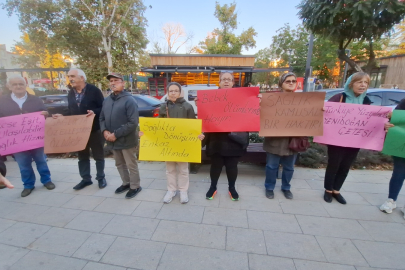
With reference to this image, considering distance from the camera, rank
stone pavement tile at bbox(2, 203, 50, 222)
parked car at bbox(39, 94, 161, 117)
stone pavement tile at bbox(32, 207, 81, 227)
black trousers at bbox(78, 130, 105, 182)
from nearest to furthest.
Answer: stone pavement tile at bbox(32, 207, 81, 227)
stone pavement tile at bbox(2, 203, 50, 222)
black trousers at bbox(78, 130, 105, 182)
parked car at bbox(39, 94, 161, 117)

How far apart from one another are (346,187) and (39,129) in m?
5.08

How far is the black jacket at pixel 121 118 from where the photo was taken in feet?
Answer: 8.78

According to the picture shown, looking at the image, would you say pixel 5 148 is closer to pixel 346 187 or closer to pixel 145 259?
pixel 145 259

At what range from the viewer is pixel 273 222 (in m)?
2.43

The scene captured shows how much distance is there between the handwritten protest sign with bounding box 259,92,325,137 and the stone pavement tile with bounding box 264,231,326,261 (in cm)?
123

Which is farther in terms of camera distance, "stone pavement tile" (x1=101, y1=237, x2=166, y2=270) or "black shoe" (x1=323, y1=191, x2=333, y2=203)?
"black shoe" (x1=323, y1=191, x2=333, y2=203)

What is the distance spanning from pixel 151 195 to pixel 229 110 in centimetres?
180

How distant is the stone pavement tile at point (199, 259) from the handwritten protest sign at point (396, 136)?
7.48 feet

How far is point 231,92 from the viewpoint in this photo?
254 cm

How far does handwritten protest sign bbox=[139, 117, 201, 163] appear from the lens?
2.60m

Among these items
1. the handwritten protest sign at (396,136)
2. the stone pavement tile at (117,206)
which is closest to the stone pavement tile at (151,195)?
the stone pavement tile at (117,206)

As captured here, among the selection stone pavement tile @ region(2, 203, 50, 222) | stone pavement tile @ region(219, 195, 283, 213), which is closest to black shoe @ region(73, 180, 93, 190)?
stone pavement tile @ region(2, 203, 50, 222)

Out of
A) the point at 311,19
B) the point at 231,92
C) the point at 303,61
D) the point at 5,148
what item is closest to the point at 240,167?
the point at 231,92

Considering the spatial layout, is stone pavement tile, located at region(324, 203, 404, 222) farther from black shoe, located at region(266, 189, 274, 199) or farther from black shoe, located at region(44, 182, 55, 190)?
black shoe, located at region(44, 182, 55, 190)
